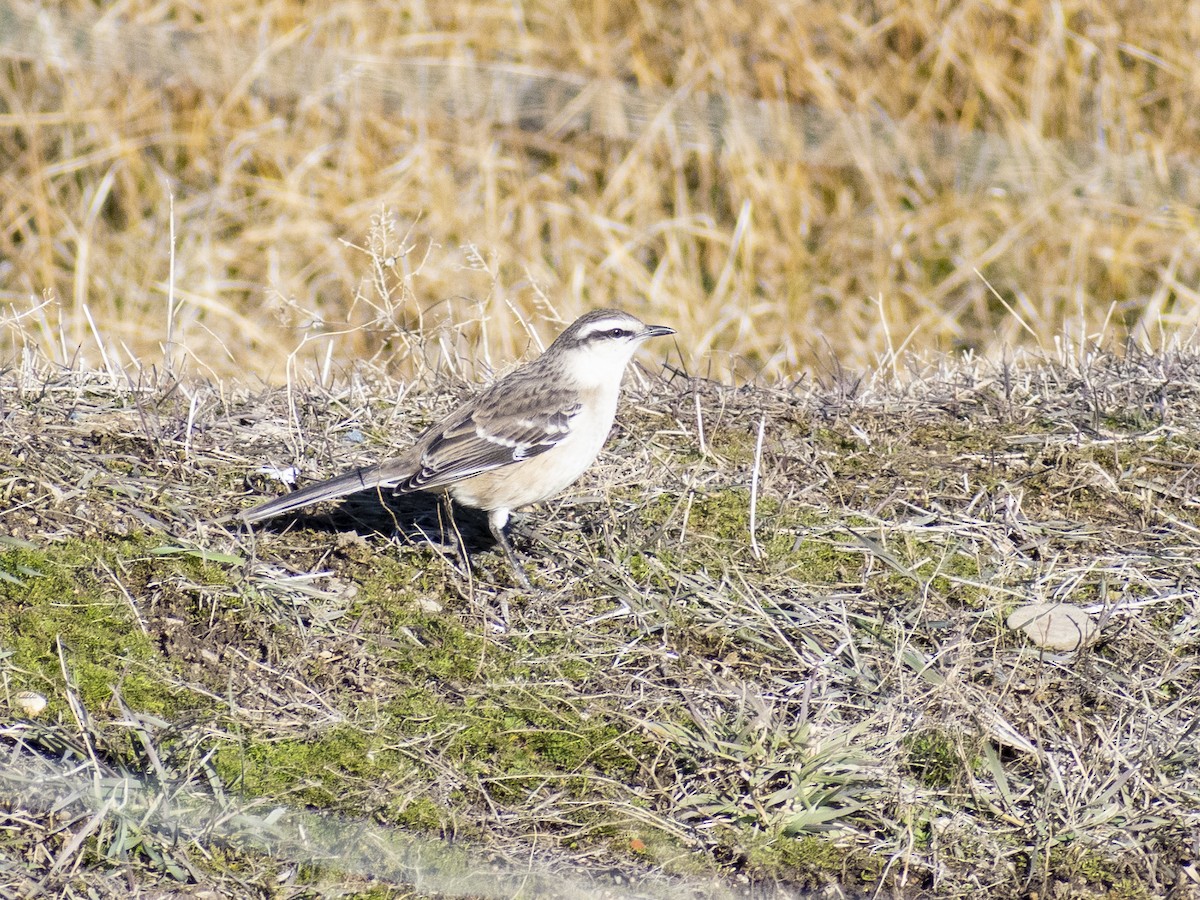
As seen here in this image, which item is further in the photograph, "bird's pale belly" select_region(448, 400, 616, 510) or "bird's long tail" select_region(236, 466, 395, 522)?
"bird's pale belly" select_region(448, 400, 616, 510)

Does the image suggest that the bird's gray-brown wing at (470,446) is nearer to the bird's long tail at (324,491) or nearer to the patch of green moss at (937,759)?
the bird's long tail at (324,491)

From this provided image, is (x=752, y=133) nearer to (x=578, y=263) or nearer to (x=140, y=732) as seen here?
(x=578, y=263)

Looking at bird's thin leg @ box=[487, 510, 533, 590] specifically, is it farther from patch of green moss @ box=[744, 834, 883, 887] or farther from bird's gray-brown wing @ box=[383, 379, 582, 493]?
patch of green moss @ box=[744, 834, 883, 887]

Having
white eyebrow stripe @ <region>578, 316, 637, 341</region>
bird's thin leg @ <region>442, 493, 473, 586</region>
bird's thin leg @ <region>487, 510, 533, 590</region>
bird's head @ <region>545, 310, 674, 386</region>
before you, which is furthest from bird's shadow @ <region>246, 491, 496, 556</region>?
white eyebrow stripe @ <region>578, 316, 637, 341</region>

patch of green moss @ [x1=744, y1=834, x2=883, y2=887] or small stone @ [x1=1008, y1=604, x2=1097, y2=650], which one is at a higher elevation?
patch of green moss @ [x1=744, y1=834, x2=883, y2=887]

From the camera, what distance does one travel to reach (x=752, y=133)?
1149 centimetres

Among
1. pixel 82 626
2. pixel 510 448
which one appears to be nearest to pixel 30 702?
pixel 82 626

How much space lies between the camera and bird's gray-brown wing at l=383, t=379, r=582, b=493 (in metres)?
5.40

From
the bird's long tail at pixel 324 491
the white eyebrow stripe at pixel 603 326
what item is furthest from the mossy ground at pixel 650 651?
the white eyebrow stripe at pixel 603 326

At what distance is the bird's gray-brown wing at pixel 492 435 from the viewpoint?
17.7 feet

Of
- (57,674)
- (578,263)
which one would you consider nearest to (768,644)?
(57,674)

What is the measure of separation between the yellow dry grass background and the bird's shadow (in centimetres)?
486

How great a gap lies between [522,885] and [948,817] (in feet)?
4.31

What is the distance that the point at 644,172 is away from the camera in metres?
11.5
